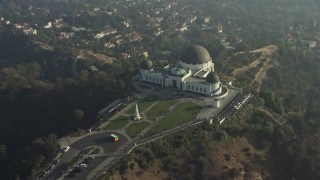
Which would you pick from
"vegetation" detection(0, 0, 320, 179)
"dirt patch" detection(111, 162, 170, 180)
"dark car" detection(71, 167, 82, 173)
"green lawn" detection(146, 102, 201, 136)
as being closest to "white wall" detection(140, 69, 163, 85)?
"vegetation" detection(0, 0, 320, 179)

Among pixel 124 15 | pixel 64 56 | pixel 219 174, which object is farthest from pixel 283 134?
pixel 124 15

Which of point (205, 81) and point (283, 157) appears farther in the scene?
point (205, 81)

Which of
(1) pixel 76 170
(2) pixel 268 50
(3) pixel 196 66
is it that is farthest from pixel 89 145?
(2) pixel 268 50

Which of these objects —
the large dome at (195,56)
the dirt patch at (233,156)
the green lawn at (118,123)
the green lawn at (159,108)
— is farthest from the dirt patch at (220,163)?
the large dome at (195,56)

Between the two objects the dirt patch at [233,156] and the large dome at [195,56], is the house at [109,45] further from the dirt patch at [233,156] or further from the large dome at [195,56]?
the dirt patch at [233,156]

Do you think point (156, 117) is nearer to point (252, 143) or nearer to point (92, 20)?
point (252, 143)

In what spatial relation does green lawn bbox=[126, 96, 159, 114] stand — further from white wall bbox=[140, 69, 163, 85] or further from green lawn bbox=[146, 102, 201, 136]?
white wall bbox=[140, 69, 163, 85]
